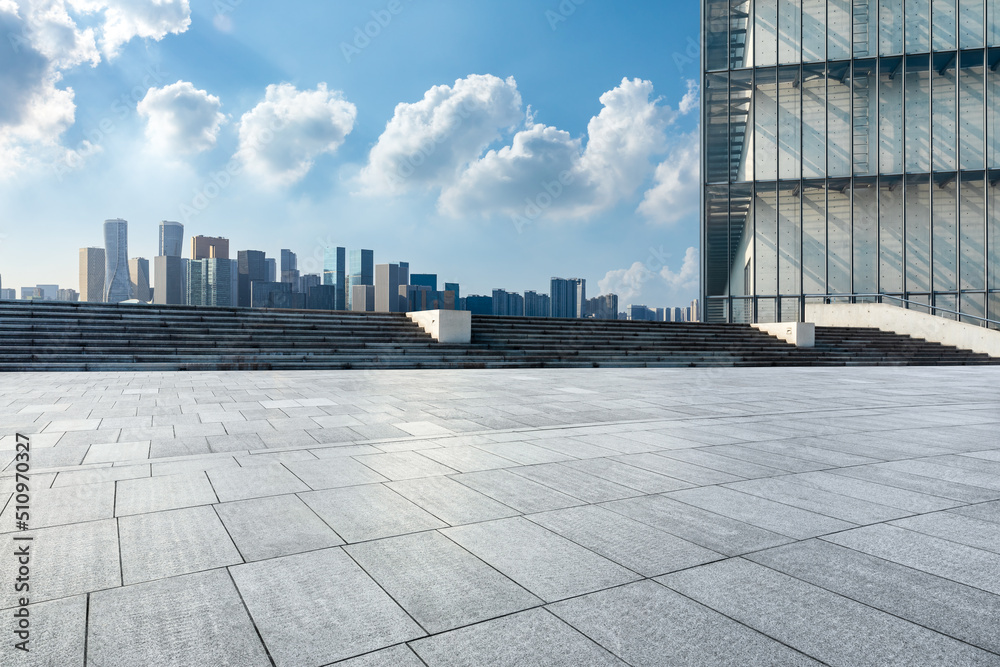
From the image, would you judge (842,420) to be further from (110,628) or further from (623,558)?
(110,628)

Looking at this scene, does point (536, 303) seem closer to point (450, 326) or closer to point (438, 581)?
point (450, 326)

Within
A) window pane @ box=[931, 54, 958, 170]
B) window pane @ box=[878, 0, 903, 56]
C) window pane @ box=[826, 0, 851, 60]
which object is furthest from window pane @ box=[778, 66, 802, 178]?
window pane @ box=[931, 54, 958, 170]

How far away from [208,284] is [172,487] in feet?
334

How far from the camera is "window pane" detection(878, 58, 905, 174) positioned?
3478cm

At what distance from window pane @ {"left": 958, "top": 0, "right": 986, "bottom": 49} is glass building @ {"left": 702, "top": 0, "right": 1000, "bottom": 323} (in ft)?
0.18

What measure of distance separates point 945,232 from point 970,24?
11.2 meters

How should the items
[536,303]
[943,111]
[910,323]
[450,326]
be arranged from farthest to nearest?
[536,303] < [943,111] < [910,323] < [450,326]

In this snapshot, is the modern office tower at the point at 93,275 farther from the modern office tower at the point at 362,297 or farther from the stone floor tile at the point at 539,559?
the stone floor tile at the point at 539,559

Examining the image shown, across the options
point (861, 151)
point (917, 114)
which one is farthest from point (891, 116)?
point (861, 151)

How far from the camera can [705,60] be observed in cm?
3738

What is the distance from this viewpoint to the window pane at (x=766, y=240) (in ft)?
119

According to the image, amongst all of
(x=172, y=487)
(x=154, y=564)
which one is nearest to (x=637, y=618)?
(x=154, y=564)

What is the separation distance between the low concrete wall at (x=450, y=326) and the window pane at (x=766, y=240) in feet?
73.9

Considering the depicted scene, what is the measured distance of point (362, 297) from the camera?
379 ft
